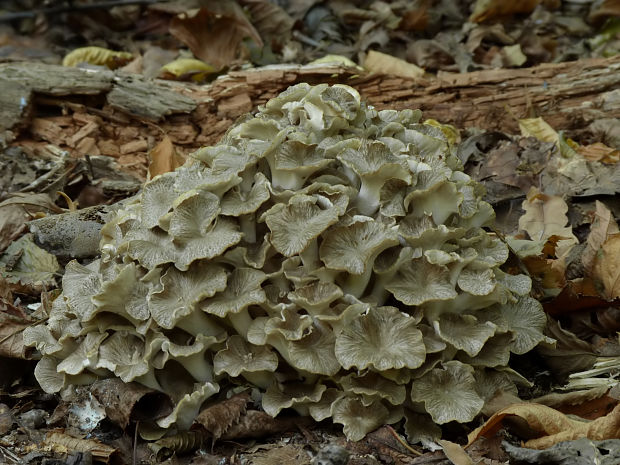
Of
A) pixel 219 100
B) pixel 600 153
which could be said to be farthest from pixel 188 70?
pixel 600 153

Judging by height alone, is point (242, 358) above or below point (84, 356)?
above

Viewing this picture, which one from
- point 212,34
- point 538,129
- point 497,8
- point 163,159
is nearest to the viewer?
point 163,159

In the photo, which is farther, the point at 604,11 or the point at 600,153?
the point at 604,11

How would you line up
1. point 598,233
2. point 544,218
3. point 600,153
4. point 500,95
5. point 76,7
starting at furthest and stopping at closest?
point 76,7 → point 500,95 → point 600,153 → point 544,218 → point 598,233

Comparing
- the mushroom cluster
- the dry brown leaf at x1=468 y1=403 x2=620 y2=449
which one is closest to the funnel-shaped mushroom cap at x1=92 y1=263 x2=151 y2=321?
the mushroom cluster

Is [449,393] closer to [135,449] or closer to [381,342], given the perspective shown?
[381,342]

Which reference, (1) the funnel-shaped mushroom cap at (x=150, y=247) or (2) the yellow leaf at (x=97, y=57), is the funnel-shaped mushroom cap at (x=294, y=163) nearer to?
(1) the funnel-shaped mushroom cap at (x=150, y=247)

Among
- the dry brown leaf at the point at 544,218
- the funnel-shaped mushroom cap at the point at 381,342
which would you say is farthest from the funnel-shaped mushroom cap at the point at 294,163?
the dry brown leaf at the point at 544,218
